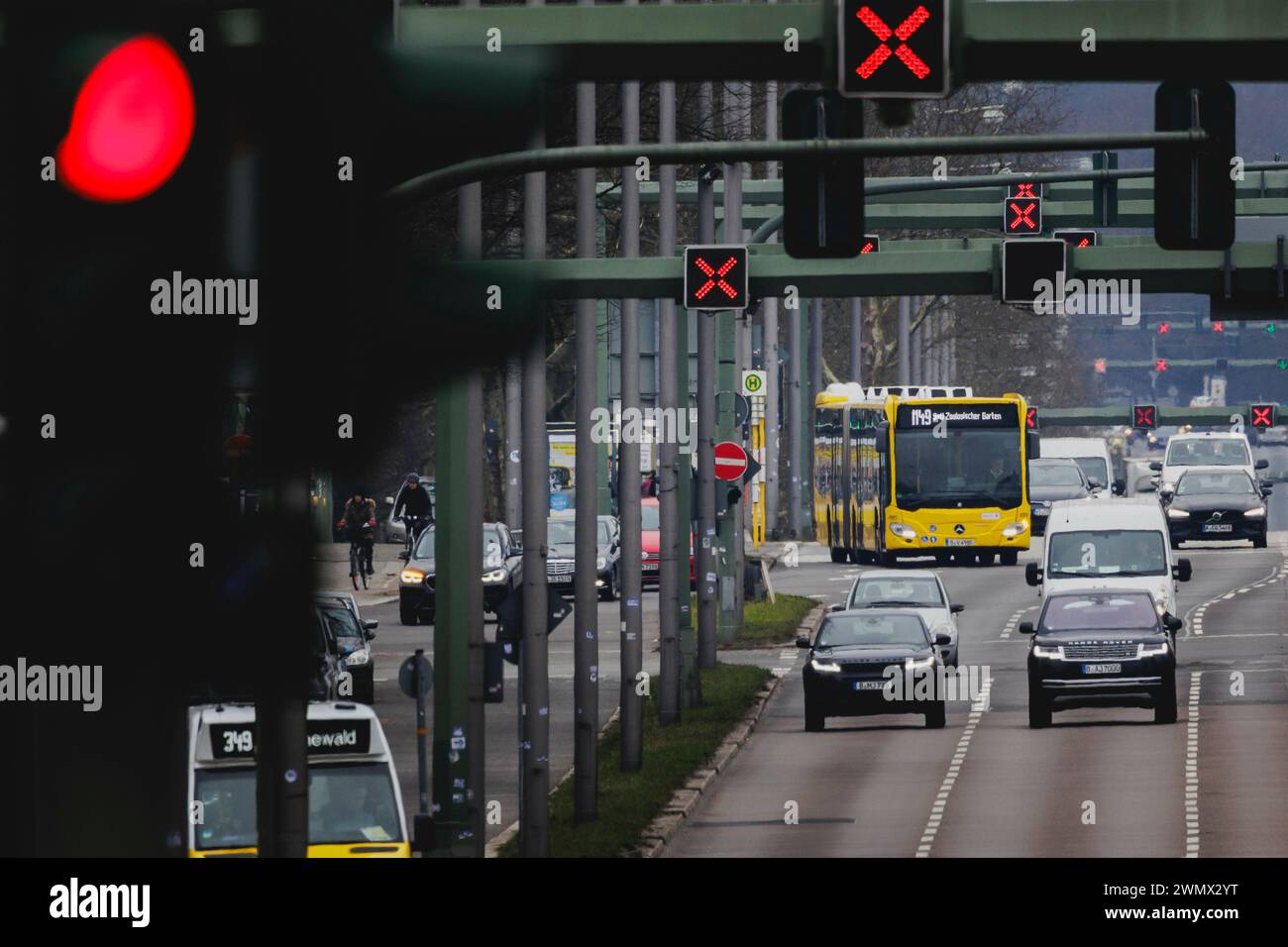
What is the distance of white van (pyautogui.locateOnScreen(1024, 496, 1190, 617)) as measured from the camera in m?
38.5

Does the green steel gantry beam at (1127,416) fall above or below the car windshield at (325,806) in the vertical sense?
above

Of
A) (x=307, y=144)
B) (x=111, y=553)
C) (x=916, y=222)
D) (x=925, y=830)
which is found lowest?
(x=925, y=830)

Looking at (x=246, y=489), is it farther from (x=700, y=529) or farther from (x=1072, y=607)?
(x=700, y=529)

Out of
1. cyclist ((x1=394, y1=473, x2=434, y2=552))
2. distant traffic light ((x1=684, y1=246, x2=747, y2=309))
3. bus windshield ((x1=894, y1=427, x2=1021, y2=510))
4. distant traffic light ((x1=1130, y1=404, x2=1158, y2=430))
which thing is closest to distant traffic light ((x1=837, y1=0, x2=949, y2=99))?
distant traffic light ((x1=684, y1=246, x2=747, y2=309))

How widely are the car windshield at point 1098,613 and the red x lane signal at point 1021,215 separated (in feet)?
27.5

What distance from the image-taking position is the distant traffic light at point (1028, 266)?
25.3m

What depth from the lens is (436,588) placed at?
20531 mm

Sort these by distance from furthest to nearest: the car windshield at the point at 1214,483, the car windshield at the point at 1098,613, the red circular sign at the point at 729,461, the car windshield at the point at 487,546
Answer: the car windshield at the point at 1214,483 → the car windshield at the point at 487,546 → the red circular sign at the point at 729,461 → the car windshield at the point at 1098,613

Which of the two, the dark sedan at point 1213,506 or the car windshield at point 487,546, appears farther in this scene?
the dark sedan at point 1213,506

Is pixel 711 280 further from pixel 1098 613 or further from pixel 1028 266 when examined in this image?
pixel 1098 613

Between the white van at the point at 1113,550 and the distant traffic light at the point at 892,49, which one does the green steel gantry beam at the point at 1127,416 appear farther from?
the distant traffic light at the point at 892,49

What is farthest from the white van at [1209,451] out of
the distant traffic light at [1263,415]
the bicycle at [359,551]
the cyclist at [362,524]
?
the distant traffic light at [1263,415]

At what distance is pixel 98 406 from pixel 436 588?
1357 cm
